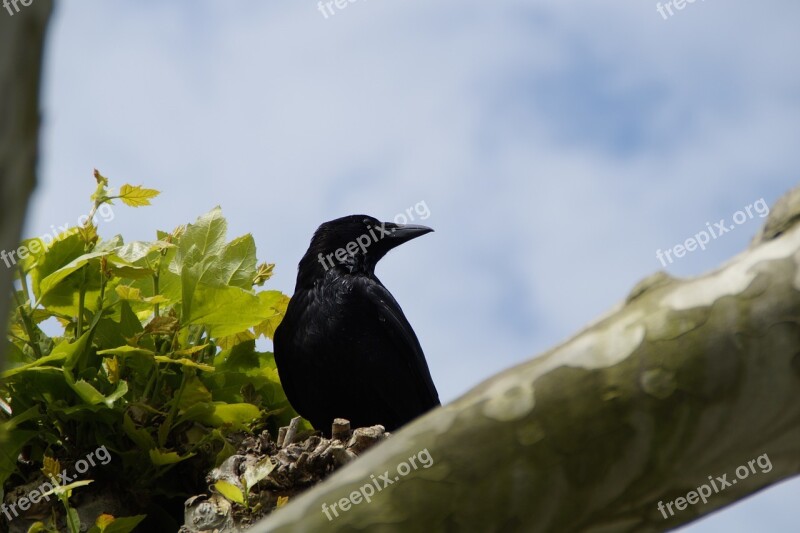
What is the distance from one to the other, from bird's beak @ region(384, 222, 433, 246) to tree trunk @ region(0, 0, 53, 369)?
16.1 feet

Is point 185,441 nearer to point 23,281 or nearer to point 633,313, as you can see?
point 23,281

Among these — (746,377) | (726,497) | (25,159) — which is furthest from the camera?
(726,497)

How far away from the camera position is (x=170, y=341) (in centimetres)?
371

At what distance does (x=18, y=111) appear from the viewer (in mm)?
894

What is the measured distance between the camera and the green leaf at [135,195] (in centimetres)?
381

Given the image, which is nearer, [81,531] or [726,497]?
[726,497]

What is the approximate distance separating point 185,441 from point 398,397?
1.44 meters

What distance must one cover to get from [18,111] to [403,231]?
16.4 feet

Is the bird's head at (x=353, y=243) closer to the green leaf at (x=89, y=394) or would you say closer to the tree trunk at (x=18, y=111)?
the green leaf at (x=89, y=394)

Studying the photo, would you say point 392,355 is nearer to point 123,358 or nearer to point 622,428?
point 123,358

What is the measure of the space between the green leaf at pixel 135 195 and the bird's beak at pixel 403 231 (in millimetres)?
2176

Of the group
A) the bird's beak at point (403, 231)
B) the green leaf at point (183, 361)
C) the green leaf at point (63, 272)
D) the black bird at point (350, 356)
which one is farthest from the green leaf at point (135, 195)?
the bird's beak at point (403, 231)

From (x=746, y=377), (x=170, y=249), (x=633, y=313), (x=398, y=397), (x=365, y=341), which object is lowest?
(x=398, y=397)

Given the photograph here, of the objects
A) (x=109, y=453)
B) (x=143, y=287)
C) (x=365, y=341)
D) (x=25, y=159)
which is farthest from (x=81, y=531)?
(x=25, y=159)
